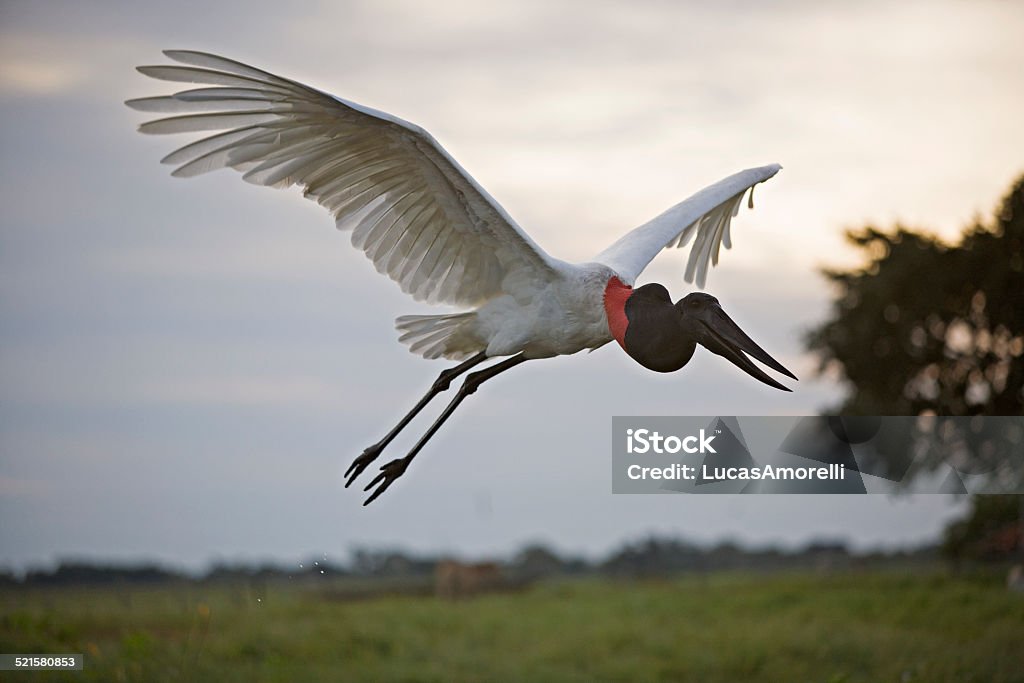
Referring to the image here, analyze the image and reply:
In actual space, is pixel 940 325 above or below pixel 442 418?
above

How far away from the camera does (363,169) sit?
22.0ft

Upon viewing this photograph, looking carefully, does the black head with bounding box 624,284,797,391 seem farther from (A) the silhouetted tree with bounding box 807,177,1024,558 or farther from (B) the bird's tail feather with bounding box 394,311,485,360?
(A) the silhouetted tree with bounding box 807,177,1024,558

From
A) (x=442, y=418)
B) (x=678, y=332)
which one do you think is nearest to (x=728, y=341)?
(x=678, y=332)

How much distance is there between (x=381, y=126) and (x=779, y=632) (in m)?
12.6

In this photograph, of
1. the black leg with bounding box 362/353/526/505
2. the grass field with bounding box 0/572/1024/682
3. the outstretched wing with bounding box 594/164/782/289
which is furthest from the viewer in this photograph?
the grass field with bounding box 0/572/1024/682

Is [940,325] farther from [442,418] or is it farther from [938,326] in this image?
[442,418]

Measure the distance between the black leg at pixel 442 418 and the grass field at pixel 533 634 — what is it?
15.8 ft

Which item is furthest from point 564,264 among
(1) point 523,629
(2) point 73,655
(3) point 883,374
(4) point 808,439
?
(3) point 883,374

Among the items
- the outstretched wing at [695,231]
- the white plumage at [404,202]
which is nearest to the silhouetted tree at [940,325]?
the outstretched wing at [695,231]

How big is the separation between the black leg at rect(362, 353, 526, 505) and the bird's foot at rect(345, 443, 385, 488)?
3.6 inches

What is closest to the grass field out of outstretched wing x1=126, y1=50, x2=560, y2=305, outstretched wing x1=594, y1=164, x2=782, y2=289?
outstretched wing x1=594, y1=164, x2=782, y2=289

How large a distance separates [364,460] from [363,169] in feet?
5.49

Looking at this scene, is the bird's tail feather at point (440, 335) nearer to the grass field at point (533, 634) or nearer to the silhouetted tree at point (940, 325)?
the grass field at point (533, 634)

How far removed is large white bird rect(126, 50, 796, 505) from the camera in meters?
6.00
